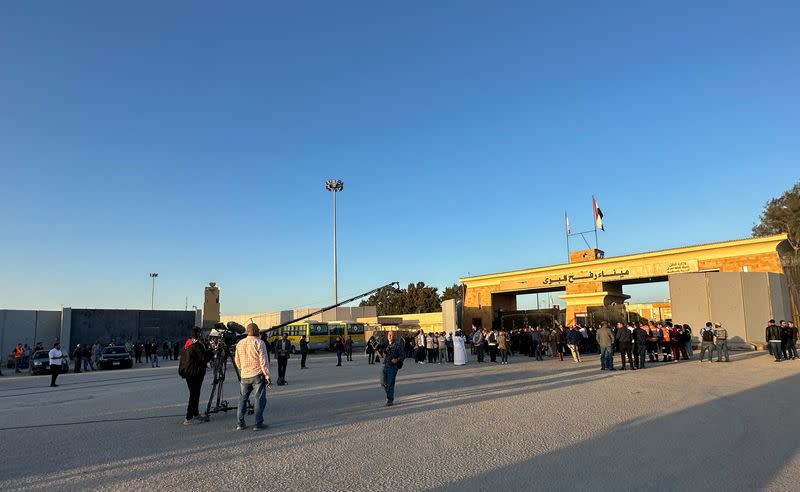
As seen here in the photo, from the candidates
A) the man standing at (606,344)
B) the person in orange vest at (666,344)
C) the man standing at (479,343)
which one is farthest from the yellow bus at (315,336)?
the man standing at (606,344)

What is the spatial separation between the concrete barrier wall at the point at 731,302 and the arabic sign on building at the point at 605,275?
11.6 meters

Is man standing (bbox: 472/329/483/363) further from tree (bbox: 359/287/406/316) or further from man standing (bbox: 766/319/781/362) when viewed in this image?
tree (bbox: 359/287/406/316)

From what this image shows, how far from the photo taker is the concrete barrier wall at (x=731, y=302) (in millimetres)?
23812

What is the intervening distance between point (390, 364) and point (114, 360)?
2241cm

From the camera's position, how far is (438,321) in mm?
55719

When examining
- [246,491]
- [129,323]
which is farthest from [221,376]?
[129,323]

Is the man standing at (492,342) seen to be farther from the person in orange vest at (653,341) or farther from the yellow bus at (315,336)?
the yellow bus at (315,336)

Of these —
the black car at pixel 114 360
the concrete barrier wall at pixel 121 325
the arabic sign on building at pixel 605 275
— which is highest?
the arabic sign on building at pixel 605 275

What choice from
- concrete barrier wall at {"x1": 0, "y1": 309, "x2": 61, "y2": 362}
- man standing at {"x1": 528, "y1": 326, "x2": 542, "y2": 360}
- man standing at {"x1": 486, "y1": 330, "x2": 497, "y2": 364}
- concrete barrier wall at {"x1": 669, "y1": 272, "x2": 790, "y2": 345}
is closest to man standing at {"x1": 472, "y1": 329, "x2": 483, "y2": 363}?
man standing at {"x1": 486, "y1": 330, "x2": 497, "y2": 364}

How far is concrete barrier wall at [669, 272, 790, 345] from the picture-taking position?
23812mm

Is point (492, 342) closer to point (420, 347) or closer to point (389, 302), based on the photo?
point (420, 347)

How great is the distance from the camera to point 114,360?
87.2ft

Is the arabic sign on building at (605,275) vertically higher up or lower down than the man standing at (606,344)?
higher up

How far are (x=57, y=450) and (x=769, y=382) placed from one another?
14.9 metres
